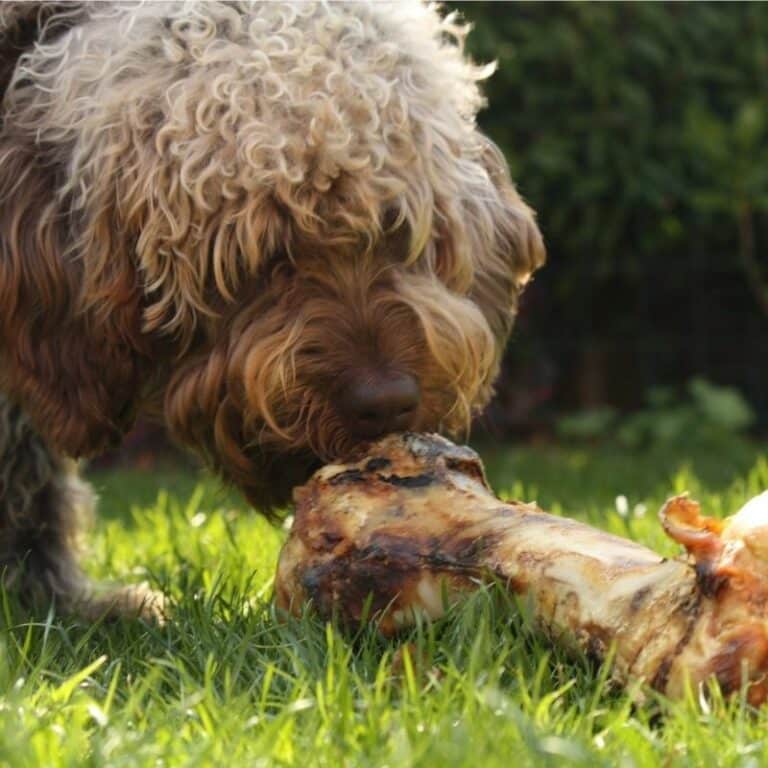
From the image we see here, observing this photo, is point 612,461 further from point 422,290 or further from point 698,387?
point 422,290

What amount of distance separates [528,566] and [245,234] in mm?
848

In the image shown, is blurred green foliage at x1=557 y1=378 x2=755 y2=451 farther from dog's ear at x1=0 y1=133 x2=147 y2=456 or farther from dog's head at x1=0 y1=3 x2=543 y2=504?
dog's ear at x1=0 y1=133 x2=147 y2=456

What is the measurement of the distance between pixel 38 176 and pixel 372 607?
3.98 ft

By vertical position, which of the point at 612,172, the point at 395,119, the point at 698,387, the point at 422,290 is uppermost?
the point at 395,119

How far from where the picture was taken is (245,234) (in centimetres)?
301

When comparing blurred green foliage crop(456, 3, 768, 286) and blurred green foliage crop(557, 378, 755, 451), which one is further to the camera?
blurred green foliage crop(557, 378, 755, 451)

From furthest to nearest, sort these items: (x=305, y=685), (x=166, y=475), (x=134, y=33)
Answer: (x=166, y=475)
(x=134, y=33)
(x=305, y=685)

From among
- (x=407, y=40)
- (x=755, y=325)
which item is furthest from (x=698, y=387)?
(x=407, y=40)

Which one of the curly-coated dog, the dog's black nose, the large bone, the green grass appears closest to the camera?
the green grass

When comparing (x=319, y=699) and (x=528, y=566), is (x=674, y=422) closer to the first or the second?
(x=528, y=566)

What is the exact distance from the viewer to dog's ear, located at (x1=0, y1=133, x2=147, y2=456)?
127 inches

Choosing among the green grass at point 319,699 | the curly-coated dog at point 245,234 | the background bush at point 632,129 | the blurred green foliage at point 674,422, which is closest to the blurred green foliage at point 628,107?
the background bush at point 632,129

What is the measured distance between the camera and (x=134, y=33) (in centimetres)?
327

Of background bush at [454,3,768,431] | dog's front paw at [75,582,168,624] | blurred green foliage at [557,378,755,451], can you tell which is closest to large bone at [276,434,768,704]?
dog's front paw at [75,582,168,624]
